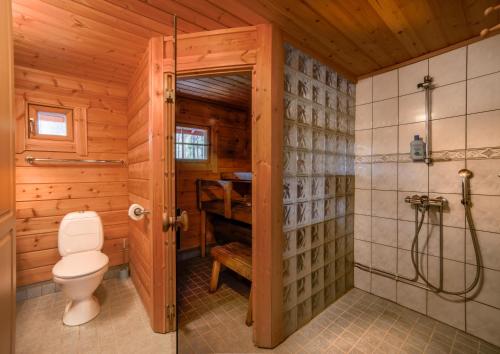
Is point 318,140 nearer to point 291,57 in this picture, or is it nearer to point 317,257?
point 291,57

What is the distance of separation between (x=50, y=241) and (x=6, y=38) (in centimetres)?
214

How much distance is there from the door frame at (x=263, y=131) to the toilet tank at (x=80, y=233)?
1.20 m

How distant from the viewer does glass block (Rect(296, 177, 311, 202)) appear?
1659 mm

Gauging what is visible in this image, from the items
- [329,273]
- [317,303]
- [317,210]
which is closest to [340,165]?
[317,210]

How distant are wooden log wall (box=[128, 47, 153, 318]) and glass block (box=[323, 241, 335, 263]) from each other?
1.42 m

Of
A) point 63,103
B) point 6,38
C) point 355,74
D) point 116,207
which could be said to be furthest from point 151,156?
point 355,74

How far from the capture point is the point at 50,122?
7.28ft

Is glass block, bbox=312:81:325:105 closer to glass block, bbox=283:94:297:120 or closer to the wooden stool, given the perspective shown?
glass block, bbox=283:94:297:120

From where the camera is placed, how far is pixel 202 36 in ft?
4.95

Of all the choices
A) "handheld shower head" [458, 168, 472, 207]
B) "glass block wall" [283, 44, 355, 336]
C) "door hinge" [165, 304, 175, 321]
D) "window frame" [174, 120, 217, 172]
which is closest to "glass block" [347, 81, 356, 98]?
"glass block wall" [283, 44, 355, 336]

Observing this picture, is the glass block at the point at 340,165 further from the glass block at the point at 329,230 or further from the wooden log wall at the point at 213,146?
the wooden log wall at the point at 213,146

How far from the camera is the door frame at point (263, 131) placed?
1.43 m

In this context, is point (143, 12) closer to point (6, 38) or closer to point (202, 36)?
point (202, 36)

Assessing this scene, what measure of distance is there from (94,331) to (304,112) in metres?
2.32
